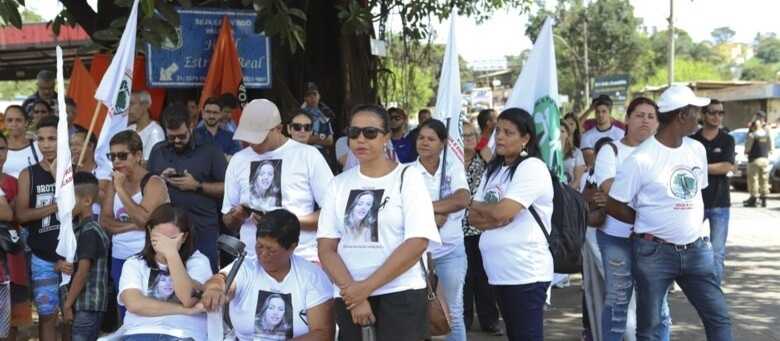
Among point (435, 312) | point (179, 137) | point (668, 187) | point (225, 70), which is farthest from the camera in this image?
point (225, 70)

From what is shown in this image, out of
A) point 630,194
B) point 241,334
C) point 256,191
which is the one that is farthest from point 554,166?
point 241,334

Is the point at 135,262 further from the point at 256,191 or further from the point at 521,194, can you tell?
the point at 521,194

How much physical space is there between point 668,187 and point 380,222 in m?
1.79

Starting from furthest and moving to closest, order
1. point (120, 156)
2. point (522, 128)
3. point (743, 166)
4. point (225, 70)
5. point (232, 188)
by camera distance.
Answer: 1. point (743, 166)
2. point (225, 70)
3. point (120, 156)
4. point (232, 188)
5. point (522, 128)

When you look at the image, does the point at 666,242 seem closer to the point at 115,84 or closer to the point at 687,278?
the point at 687,278

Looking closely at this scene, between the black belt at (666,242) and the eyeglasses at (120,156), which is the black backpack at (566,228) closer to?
the black belt at (666,242)

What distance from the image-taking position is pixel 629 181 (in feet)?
17.7

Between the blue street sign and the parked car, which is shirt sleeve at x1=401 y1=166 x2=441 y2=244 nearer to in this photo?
the blue street sign

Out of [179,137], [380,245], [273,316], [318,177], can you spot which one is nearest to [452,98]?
[318,177]

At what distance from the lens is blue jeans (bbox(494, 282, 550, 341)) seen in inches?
201

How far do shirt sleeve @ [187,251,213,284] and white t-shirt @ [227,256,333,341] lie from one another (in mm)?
336

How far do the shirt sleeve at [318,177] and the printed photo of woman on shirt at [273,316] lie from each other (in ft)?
2.85

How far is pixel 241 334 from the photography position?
4.88 m

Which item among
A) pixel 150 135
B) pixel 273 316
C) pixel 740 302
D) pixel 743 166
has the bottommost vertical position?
pixel 740 302
